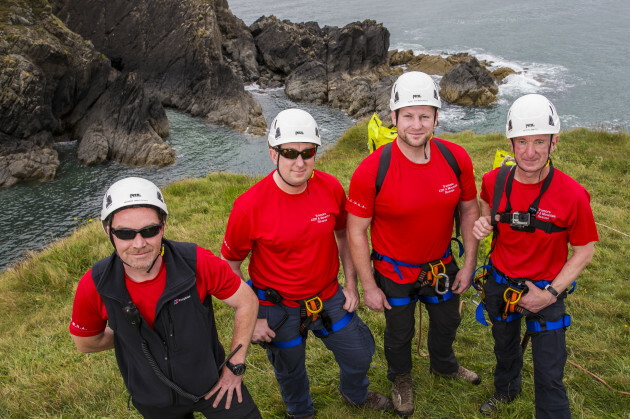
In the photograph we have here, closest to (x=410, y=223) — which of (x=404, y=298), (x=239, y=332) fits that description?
(x=404, y=298)

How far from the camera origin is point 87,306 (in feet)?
10.4

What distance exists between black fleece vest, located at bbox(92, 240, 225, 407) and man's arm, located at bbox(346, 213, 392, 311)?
1564 mm

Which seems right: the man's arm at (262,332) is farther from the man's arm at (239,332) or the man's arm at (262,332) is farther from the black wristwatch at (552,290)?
the black wristwatch at (552,290)

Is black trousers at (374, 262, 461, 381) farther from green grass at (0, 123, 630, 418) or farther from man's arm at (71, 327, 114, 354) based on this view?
man's arm at (71, 327, 114, 354)

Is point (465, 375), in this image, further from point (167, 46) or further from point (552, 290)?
point (167, 46)

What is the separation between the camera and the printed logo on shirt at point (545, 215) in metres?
3.95

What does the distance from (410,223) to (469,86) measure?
40.7 m

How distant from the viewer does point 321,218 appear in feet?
13.4

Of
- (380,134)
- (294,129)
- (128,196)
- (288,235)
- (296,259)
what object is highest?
(294,129)

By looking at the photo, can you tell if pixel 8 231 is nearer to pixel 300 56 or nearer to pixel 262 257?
pixel 262 257

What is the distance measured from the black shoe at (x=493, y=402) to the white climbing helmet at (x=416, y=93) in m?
3.06

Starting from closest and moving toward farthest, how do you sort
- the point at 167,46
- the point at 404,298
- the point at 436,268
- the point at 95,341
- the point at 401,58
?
the point at 95,341
the point at 436,268
the point at 404,298
the point at 167,46
the point at 401,58

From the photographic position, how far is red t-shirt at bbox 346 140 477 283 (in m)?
4.12

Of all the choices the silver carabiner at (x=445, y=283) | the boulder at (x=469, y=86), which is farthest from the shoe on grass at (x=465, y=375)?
the boulder at (x=469, y=86)
